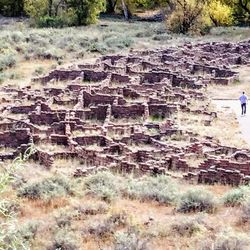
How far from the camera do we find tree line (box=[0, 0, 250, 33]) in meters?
47.2

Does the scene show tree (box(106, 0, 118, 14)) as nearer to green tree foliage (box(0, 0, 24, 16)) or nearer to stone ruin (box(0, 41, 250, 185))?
green tree foliage (box(0, 0, 24, 16))

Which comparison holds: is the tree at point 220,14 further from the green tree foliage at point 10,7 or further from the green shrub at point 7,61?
the green shrub at point 7,61

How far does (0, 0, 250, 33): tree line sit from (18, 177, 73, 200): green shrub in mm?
32549

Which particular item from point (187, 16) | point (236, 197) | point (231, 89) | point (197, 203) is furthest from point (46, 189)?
point (187, 16)

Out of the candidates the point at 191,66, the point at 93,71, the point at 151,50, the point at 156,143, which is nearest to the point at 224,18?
the point at 151,50

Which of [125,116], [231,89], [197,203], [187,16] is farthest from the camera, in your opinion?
[187,16]

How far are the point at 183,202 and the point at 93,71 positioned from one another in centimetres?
1786

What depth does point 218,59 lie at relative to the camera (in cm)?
3522

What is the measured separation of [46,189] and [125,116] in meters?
8.98

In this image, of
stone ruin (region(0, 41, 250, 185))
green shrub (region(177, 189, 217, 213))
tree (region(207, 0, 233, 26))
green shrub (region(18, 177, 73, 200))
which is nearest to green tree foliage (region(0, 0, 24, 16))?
tree (region(207, 0, 233, 26))

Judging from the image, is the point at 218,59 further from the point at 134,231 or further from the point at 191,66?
the point at 134,231

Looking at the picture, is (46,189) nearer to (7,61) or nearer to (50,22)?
(7,61)

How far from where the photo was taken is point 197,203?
1391cm

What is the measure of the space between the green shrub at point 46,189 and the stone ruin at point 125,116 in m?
1.63
